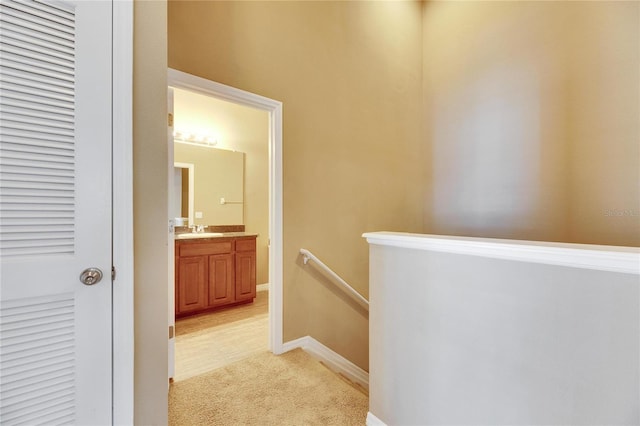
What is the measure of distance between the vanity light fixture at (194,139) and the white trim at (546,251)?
3.37 meters

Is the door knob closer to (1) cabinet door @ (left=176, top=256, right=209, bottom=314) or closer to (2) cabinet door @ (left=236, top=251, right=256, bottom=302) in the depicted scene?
(1) cabinet door @ (left=176, top=256, right=209, bottom=314)

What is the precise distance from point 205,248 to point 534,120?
149 inches

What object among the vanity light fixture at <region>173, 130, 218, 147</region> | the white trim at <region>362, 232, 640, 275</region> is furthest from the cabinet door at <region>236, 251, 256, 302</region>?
the white trim at <region>362, 232, 640, 275</region>

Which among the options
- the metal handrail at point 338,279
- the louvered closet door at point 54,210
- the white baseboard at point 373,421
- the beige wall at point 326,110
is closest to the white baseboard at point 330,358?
the beige wall at point 326,110

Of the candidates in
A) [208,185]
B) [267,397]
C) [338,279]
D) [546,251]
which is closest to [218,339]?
[267,397]

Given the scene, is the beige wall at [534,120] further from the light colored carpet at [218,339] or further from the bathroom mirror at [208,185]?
the bathroom mirror at [208,185]

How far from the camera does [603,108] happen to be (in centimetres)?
242

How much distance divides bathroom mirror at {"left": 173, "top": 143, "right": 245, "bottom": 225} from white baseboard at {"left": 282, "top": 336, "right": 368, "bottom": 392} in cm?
229

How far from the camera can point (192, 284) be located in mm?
3098

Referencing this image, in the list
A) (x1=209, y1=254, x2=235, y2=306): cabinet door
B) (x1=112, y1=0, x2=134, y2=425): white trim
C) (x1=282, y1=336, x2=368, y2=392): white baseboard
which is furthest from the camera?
(x1=209, y1=254, x2=235, y2=306): cabinet door

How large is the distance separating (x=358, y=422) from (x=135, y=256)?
4.88 feet

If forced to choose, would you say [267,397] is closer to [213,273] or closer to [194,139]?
[213,273]

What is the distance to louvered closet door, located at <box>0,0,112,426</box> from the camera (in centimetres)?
85

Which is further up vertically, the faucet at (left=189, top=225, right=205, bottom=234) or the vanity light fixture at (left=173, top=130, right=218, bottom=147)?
the vanity light fixture at (left=173, top=130, right=218, bottom=147)
